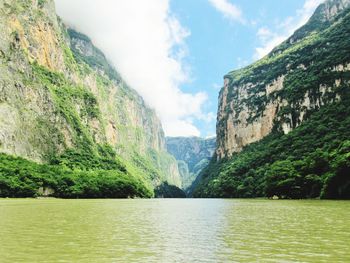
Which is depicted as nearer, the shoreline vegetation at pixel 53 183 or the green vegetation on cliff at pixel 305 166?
the green vegetation on cliff at pixel 305 166

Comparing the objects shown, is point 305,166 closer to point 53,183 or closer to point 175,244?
point 53,183

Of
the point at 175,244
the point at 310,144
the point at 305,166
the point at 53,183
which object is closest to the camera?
the point at 175,244

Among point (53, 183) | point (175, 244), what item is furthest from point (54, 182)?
point (175, 244)

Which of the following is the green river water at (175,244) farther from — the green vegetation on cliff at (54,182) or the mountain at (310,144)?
the green vegetation on cliff at (54,182)

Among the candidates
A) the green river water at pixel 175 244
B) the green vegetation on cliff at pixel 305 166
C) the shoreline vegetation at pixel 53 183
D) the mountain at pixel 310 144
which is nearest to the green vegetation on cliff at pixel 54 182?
the shoreline vegetation at pixel 53 183

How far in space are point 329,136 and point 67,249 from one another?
124269 mm

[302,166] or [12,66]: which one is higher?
[12,66]

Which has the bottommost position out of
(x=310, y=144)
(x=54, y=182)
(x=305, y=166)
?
(x=54, y=182)

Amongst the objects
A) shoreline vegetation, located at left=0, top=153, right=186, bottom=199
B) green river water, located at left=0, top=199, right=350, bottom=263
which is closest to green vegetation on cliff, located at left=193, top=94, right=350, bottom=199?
shoreline vegetation, located at left=0, top=153, right=186, bottom=199

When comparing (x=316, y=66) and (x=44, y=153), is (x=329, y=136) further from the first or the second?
(x=44, y=153)

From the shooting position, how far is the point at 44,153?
175 metres

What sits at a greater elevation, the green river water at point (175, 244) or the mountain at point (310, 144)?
the mountain at point (310, 144)

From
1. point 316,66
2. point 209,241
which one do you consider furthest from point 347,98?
point 209,241

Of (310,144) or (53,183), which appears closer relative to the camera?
(53,183)
